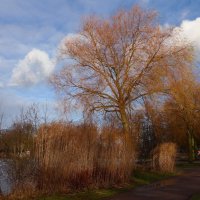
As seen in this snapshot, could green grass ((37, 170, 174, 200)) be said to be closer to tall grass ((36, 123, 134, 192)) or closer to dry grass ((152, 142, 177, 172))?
tall grass ((36, 123, 134, 192))

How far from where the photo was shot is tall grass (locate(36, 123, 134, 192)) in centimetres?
1691

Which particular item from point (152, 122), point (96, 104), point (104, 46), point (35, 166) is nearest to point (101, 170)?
point (35, 166)

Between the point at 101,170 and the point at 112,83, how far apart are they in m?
8.97

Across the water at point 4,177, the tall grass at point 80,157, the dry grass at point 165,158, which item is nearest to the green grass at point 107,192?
the tall grass at point 80,157

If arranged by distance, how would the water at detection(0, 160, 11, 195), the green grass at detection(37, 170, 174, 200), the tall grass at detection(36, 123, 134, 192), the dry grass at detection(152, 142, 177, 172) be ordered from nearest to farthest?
the water at detection(0, 160, 11, 195), the green grass at detection(37, 170, 174, 200), the tall grass at detection(36, 123, 134, 192), the dry grass at detection(152, 142, 177, 172)

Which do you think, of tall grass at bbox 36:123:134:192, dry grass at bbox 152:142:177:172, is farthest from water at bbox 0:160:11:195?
dry grass at bbox 152:142:177:172

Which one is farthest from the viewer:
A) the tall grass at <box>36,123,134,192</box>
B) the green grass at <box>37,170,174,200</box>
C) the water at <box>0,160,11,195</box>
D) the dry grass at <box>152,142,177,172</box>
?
the dry grass at <box>152,142,177,172</box>

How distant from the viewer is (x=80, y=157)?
18.7 meters

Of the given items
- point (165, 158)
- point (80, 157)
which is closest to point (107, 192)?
point (80, 157)

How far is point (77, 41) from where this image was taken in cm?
2869

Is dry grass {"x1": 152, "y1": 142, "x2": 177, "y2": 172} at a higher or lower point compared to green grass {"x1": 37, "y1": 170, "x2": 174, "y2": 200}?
higher

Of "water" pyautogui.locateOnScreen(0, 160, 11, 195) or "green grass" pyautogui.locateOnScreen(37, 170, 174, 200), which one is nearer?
"water" pyautogui.locateOnScreen(0, 160, 11, 195)

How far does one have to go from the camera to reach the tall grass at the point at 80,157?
16906 millimetres

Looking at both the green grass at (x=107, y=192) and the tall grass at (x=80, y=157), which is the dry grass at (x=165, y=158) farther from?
the tall grass at (x=80, y=157)
